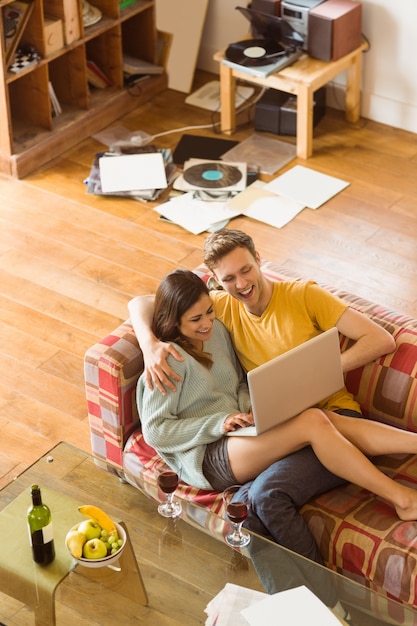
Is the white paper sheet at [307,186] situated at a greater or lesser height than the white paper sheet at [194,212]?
greater

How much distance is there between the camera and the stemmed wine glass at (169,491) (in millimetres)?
2277

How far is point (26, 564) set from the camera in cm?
223

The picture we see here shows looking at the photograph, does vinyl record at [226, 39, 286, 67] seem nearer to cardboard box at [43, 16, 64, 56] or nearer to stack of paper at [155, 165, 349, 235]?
stack of paper at [155, 165, 349, 235]

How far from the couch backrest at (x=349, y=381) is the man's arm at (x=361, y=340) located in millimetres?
49

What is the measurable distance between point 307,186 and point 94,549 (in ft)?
8.10

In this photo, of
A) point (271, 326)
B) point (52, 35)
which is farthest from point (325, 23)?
point (271, 326)

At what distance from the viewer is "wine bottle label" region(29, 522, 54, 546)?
2.21 meters

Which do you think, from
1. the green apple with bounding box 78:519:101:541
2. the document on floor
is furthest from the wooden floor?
the green apple with bounding box 78:519:101:541

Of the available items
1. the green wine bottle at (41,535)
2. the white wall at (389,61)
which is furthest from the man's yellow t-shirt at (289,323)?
the white wall at (389,61)

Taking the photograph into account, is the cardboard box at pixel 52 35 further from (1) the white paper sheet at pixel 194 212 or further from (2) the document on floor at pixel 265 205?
(2) the document on floor at pixel 265 205

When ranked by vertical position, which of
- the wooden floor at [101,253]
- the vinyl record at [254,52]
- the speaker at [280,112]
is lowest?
the wooden floor at [101,253]

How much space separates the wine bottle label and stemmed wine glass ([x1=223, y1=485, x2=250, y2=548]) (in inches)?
15.2

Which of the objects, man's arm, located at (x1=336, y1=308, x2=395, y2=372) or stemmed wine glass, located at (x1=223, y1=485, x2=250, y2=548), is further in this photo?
man's arm, located at (x1=336, y1=308, x2=395, y2=372)

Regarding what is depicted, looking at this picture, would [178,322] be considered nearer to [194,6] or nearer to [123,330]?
[123,330]
